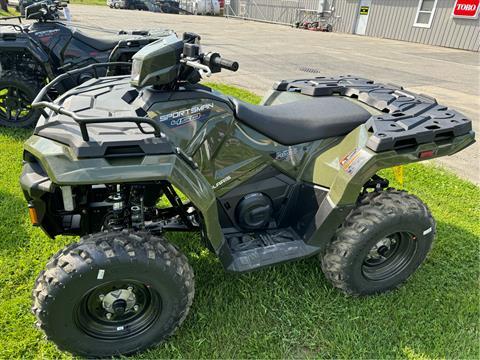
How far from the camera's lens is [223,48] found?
1439 centimetres

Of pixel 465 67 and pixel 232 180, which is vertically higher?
pixel 232 180

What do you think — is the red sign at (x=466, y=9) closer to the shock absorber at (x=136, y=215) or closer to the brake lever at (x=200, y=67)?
the brake lever at (x=200, y=67)

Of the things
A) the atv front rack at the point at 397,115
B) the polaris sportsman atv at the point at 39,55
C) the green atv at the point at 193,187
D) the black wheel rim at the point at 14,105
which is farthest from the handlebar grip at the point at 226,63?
the black wheel rim at the point at 14,105

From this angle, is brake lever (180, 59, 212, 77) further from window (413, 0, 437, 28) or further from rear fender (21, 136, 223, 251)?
window (413, 0, 437, 28)

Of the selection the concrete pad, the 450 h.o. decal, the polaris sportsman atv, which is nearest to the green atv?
the 450 h.o. decal

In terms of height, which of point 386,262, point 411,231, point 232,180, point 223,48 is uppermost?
point 232,180

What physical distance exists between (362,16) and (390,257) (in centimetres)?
2202

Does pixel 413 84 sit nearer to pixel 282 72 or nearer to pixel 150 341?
pixel 282 72

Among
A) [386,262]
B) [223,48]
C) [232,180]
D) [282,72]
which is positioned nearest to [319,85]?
[232,180]

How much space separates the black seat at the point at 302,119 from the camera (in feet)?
8.47

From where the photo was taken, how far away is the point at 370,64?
12633mm

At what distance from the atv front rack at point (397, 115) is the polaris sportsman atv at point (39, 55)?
316 cm

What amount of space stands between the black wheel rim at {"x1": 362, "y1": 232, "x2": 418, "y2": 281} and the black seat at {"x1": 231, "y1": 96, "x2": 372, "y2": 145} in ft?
2.79

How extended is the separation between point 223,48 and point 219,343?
1321 centimetres
